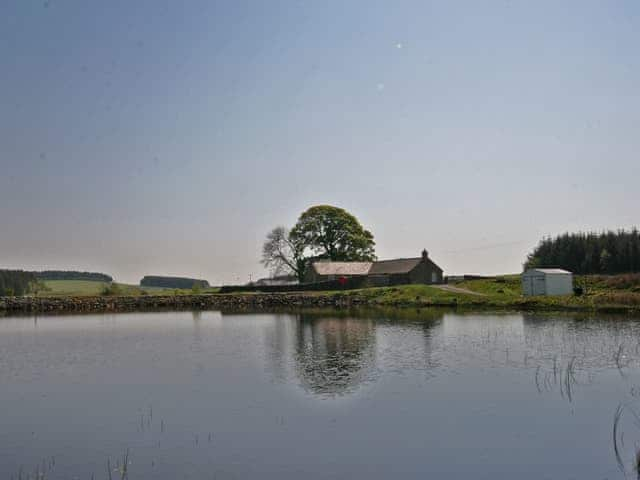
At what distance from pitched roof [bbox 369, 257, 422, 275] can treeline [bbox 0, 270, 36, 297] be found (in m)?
78.4

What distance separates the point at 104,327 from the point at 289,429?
37.5 meters

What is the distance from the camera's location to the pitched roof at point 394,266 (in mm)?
80250

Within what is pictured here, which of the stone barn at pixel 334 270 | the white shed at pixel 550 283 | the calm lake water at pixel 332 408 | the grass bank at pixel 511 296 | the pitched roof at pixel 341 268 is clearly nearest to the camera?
the calm lake water at pixel 332 408

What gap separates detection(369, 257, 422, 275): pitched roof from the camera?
8025cm

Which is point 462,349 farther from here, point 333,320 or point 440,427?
point 333,320

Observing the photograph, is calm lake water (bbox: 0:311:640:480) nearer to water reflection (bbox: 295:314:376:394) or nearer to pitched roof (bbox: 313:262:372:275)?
water reflection (bbox: 295:314:376:394)

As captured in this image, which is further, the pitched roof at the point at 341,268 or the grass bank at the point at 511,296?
the pitched roof at the point at 341,268

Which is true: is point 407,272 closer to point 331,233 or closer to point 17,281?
point 331,233

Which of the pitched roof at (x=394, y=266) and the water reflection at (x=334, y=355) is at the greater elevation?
the pitched roof at (x=394, y=266)

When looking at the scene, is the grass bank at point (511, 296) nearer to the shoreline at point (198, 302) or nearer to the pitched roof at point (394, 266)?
the shoreline at point (198, 302)

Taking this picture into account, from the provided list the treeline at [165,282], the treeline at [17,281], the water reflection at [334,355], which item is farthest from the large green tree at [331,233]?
the treeline at [165,282]

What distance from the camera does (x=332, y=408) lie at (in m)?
17.0

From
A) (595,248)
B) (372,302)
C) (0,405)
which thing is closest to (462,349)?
(0,405)

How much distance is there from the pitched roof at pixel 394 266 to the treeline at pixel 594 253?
20027mm
